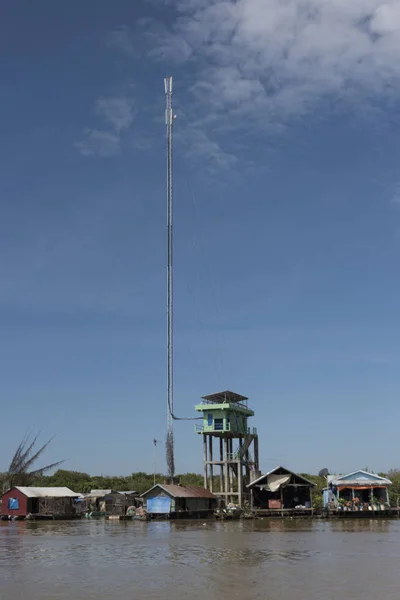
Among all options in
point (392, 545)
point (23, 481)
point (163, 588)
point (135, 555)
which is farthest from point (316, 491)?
point (163, 588)

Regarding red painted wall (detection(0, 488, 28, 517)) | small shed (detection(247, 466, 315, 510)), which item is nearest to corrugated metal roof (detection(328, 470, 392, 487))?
small shed (detection(247, 466, 315, 510))

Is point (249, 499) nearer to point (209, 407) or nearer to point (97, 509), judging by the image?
point (209, 407)

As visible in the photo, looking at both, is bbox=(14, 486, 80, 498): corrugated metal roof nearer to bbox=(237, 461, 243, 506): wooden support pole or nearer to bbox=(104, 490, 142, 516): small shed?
bbox=(104, 490, 142, 516): small shed

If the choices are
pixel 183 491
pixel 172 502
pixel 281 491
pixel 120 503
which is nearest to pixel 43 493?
pixel 120 503

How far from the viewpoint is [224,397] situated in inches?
2726

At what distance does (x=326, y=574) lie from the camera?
70.5 ft

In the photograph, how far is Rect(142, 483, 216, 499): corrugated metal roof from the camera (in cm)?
5915

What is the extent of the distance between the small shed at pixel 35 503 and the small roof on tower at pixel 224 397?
17.1m

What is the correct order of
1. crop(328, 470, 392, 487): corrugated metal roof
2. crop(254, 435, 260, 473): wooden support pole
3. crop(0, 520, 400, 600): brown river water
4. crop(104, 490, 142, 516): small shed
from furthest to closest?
crop(254, 435, 260, 473): wooden support pole → crop(104, 490, 142, 516): small shed → crop(328, 470, 392, 487): corrugated metal roof → crop(0, 520, 400, 600): brown river water

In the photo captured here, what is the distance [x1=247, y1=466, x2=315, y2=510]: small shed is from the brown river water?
24.4 metres

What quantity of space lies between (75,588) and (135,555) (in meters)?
9.15

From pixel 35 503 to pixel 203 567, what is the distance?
4373cm

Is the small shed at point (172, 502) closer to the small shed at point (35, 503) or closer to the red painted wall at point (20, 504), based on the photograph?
the small shed at point (35, 503)

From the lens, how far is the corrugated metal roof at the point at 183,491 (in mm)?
59147
